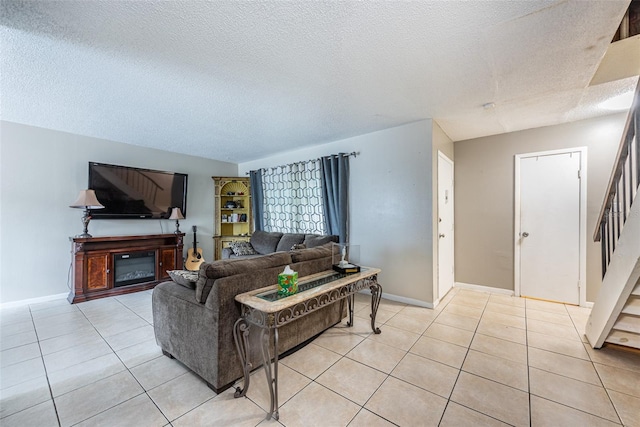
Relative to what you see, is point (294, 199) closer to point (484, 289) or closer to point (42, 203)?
point (484, 289)

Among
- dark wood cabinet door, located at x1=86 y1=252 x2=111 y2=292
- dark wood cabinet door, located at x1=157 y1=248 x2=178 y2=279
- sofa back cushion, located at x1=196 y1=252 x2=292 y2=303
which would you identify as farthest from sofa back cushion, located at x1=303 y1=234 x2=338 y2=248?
dark wood cabinet door, located at x1=86 y1=252 x2=111 y2=292

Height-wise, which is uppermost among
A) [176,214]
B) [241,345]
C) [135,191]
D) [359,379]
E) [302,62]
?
[302,62]

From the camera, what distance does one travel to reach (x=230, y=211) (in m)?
5.55

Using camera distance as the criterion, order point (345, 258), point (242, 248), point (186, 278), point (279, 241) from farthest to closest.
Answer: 1. point (242, 248)
2. point (279, 241)
3. point (345, 258)
4. point (186, 278)

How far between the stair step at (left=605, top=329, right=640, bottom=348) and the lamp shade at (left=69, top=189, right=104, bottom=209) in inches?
230

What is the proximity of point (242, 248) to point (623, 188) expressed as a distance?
4925mm

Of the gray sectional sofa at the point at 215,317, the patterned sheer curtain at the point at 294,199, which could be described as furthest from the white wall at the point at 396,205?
the gray sectional sofa at the point at 215,317

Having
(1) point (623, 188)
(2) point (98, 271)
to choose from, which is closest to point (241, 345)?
(2) point (98, 271)

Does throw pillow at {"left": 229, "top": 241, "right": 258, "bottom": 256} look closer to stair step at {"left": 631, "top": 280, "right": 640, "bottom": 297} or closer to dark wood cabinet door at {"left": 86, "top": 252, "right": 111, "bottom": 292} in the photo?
dark wood cabinet door at {"left": 86, "top": 252, "right": 111, "bottom": 292}

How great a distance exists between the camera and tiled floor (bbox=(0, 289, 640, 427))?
4.82 ft

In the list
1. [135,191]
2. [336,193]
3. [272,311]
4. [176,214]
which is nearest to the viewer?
[272,311]

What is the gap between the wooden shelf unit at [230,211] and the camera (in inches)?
210

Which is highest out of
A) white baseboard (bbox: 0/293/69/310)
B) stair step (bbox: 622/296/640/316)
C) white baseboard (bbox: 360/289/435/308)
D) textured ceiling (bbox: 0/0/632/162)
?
textured ceiling (bbox: 0/0/632/162)

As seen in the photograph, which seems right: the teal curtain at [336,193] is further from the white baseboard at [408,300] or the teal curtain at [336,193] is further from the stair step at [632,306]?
the stair step at [632,306]
